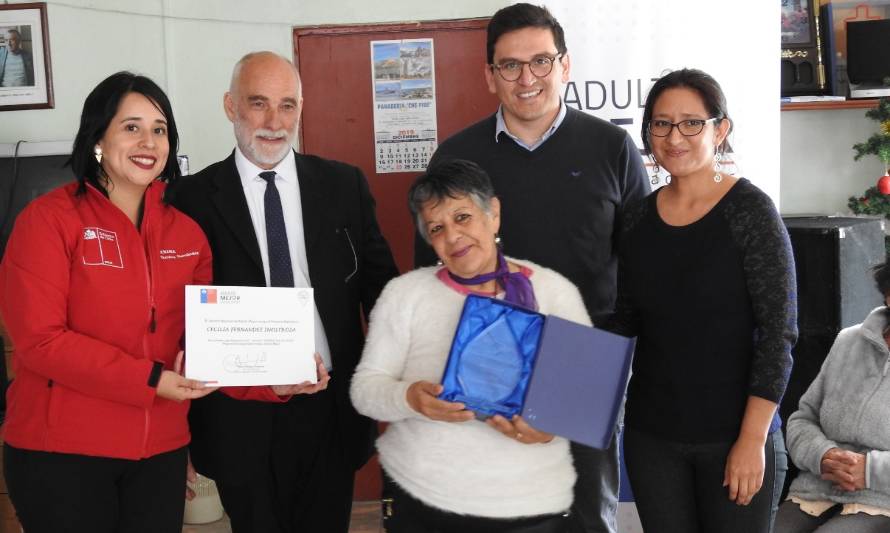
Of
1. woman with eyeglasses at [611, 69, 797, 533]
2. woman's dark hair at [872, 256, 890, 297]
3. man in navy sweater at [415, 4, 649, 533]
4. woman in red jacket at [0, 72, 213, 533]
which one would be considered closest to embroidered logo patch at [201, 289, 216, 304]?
woman in red jacket at [0, 72, 213, 533]

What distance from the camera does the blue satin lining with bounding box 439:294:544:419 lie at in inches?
66.3

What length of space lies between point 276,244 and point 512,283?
2.46 ft

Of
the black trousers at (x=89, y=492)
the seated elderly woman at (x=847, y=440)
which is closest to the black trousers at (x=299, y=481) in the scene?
the black trousers at (x=89, y=492)

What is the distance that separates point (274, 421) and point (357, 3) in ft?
8.43

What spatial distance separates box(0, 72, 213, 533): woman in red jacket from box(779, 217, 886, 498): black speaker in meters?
2.67

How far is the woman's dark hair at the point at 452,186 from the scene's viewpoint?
186cm

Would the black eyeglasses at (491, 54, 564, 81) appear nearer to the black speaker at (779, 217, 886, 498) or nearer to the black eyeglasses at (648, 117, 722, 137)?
the black eyeglasses at (648, 117, 722, 137)

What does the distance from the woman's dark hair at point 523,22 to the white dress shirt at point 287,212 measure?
0.69 m

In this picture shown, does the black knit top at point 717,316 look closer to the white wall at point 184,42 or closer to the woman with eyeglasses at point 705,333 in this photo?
the woman with eyeglasses at point 705,333

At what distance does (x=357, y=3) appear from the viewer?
4137 millimetres

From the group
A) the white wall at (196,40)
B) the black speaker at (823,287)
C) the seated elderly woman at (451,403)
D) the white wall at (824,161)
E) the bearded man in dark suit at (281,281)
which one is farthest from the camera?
A: the white wall at (824,161)

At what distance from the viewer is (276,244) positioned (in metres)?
2.26

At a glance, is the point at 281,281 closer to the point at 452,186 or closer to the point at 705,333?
the point at 452,186

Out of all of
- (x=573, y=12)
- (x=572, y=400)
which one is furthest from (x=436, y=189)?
(x=573, y=12)
